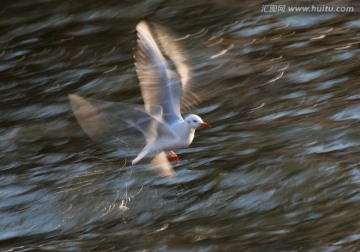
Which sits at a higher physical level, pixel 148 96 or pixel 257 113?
pixel 148 96

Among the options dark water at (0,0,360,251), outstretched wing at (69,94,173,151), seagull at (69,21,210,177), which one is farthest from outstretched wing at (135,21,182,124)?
dark water at (0,0,360,251)

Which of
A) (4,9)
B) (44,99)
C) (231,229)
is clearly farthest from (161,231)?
(4,9)

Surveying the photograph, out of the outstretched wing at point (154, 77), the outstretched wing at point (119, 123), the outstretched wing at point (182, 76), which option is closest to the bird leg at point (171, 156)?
the outstretched wing at point (119, 123)

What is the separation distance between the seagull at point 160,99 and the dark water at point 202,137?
0.49m

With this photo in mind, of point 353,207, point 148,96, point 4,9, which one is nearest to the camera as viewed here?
point 353,207

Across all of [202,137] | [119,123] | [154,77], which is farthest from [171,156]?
[202,137]

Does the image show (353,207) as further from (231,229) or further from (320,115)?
(320,115)

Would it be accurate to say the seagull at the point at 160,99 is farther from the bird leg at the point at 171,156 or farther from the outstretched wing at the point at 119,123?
the bird leg at the point at 171,156

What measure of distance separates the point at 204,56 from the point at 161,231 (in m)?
4.76

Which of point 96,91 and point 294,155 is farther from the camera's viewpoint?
point 96,91

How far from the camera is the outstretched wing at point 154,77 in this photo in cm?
940

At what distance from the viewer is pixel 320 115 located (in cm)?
1141

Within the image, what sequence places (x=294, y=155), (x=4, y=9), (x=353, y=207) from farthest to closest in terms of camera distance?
(x=4, y=9) → (x=294, y=155) → (x=353, y=207)

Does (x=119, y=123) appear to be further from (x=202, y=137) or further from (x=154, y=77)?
(x=202, y=137)
